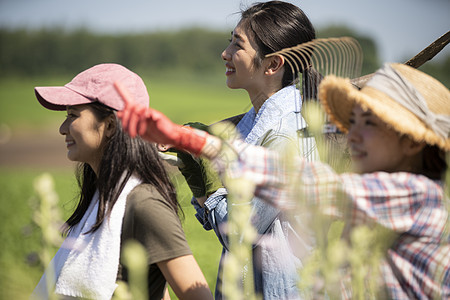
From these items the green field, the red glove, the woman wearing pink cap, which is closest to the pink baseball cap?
the woman wearing pink cap

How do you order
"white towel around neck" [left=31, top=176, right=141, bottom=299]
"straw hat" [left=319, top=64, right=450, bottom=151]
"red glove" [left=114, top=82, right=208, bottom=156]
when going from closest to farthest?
"red glove" [left=114, top=82, right=208, bottom=156]
"straw hat" [left=319, top=64, right=450, bottom=151]
"white towel around neck" [left=31, top=176, right=141, bottom=299]

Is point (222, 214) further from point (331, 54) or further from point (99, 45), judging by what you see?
Result: point (99, 45)

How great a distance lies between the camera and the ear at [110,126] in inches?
83.2

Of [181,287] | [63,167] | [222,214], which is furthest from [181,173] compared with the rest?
[63,167]

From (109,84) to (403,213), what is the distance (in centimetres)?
120

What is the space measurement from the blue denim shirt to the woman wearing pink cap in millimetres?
168

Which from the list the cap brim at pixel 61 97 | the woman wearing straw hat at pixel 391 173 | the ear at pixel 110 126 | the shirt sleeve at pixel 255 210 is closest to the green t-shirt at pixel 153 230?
the shirt sleeve at pixel 255 210

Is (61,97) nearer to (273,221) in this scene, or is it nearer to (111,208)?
(111,208)

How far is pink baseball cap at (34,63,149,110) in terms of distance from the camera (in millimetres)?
2061

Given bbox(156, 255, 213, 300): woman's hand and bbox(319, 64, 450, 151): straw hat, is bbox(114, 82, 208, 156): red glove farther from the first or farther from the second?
bbox(156, 255, 213, 300): woman's hand

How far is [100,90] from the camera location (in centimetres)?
208

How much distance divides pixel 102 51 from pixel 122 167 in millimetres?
42779

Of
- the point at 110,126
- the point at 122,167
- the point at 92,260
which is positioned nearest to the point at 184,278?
the point at 92,260

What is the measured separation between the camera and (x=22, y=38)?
42594mm
